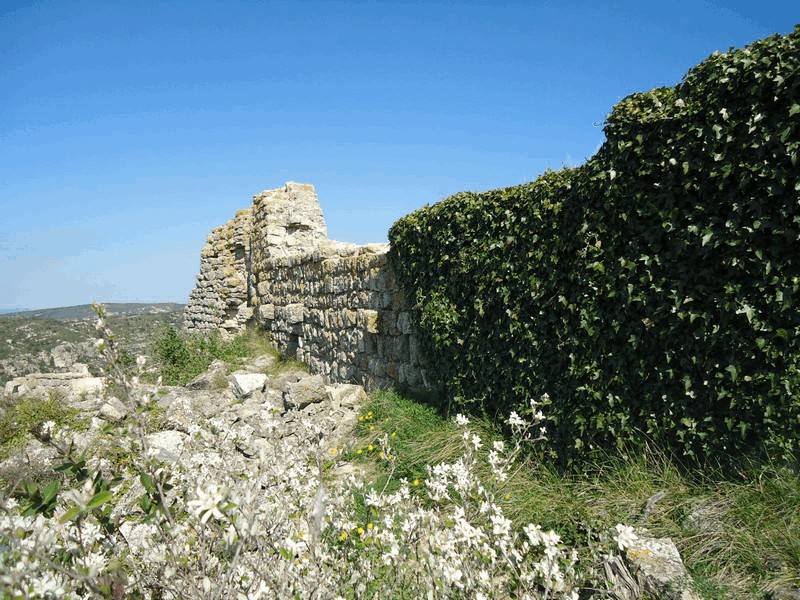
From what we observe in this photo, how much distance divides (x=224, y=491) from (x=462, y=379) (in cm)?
413

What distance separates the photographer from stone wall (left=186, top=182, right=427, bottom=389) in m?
7.05

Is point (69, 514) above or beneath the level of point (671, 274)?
beneath

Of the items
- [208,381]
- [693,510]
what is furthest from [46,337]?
[693,510]

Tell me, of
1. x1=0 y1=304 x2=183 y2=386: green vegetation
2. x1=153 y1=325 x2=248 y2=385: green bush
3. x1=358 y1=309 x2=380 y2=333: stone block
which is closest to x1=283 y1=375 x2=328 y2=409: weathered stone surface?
x1=358 y1=309 x2=380 y2=333: stone block

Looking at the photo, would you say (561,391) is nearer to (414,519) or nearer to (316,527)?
(414,519)

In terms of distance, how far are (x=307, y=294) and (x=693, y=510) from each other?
742cm

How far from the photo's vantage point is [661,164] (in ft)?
11.6

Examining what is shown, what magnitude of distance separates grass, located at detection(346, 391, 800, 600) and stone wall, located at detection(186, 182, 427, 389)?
264 centimetres

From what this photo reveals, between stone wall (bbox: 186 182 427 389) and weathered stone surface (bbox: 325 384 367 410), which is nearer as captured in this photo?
weathered stone surface (bbox: 325 384 367 410)

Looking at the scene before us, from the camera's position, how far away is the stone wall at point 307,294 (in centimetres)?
705

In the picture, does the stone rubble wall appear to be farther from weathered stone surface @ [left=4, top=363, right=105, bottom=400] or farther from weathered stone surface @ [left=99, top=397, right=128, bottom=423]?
weathered stone surface @ [left=99, top=397, right=128, bottom=423]

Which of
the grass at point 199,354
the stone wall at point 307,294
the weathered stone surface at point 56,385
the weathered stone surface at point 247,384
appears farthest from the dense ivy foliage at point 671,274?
the weathered stone surface at point 56,385

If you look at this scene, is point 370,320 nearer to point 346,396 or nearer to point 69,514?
point 346,396

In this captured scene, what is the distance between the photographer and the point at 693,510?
3227mm
